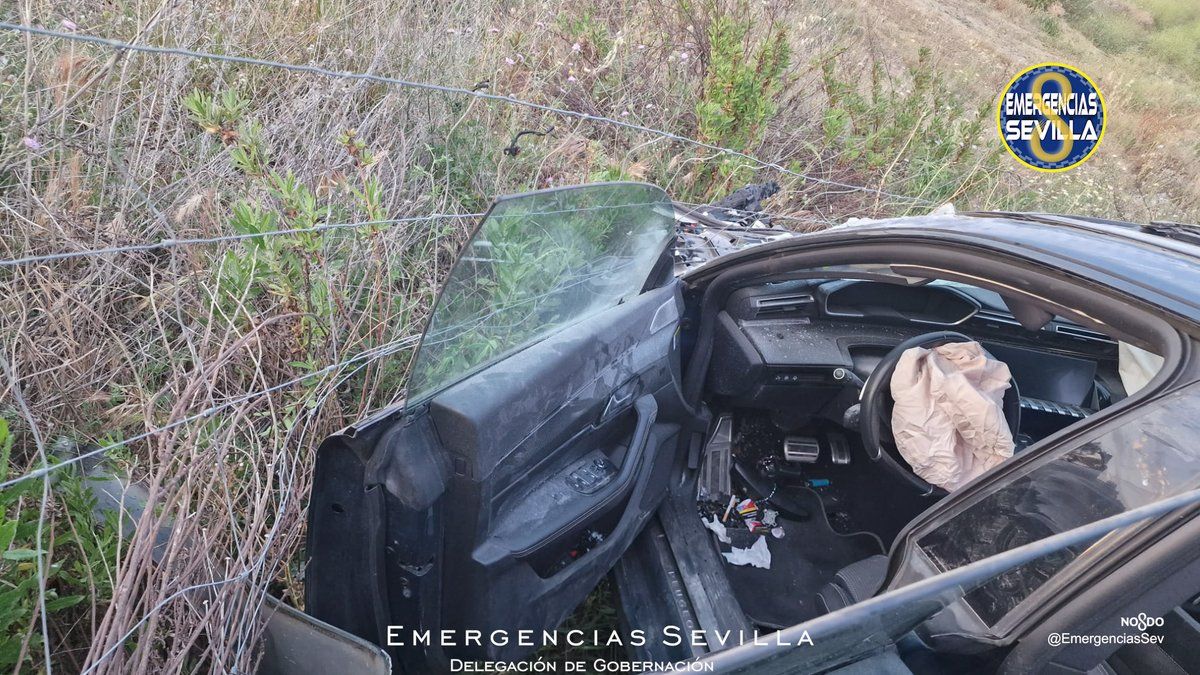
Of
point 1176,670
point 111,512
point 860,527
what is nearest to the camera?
point 1176,670

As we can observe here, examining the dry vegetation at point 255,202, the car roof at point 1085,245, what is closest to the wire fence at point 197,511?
the dry vegetation at point 255,202

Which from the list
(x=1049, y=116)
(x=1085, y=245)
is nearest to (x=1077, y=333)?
(x=1085, y=245)

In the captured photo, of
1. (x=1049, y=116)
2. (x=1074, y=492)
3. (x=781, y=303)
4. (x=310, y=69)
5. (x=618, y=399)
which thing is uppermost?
(x=1049, y=116)

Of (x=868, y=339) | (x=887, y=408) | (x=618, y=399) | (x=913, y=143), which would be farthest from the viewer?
(x=913, y=143)

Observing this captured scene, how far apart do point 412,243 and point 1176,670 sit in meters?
2.91

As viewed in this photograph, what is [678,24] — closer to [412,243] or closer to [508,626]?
[412,243]

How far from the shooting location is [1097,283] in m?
1.50

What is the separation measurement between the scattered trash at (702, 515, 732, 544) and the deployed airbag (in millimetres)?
646

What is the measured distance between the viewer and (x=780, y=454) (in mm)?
2693

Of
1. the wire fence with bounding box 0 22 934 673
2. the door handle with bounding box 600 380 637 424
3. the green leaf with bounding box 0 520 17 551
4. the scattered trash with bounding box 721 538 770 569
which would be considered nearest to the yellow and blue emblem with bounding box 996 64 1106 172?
the scattered trash with bounding box 721 538 770 569

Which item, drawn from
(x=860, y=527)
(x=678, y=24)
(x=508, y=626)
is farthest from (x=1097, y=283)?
(x=678, y=24)

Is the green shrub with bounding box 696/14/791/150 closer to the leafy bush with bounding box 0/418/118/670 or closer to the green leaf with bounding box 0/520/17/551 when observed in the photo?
the leafy bush with bounding box 0/418/118/670

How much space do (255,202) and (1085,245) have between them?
252 cm

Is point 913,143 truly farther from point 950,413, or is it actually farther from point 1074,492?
point 1074,492
